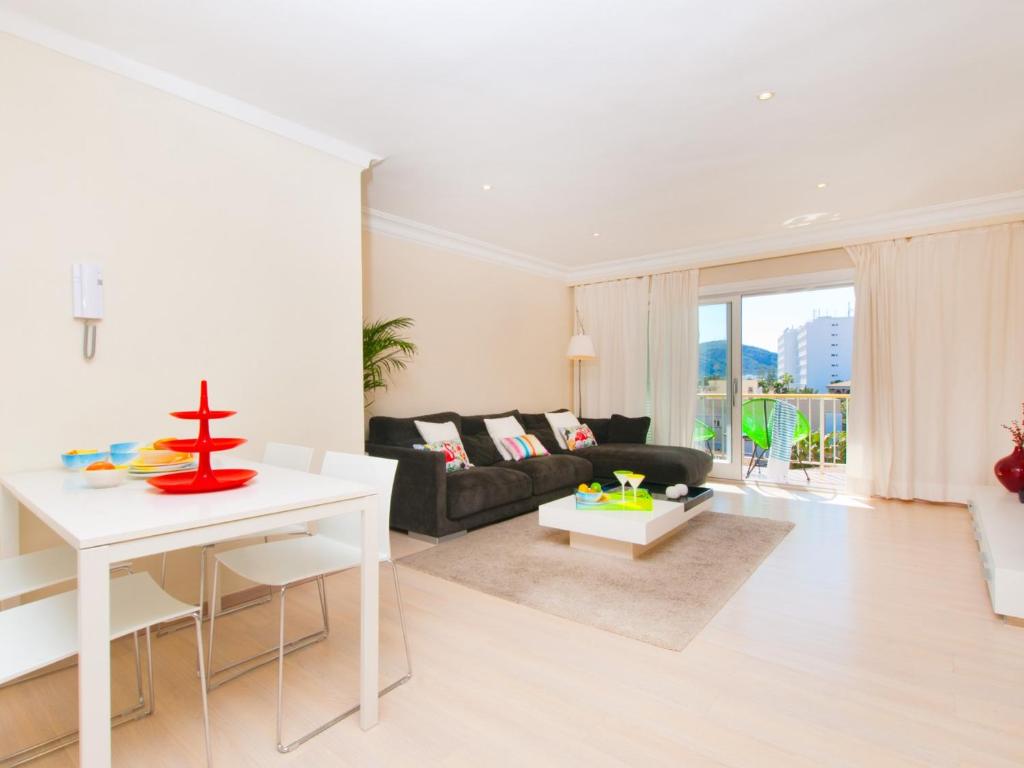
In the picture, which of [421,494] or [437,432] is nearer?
[421,494]

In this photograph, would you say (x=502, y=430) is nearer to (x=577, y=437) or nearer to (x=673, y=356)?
(x=577, y=437)

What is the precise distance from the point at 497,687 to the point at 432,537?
73.3 inches

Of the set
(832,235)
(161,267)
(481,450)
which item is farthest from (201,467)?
(832,235)

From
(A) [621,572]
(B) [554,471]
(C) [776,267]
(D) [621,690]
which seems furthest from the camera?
(C) [776,267]

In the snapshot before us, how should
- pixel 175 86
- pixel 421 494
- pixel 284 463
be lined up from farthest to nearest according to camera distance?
pixel 421 494 → pixel 175 86 → pixel 284 463

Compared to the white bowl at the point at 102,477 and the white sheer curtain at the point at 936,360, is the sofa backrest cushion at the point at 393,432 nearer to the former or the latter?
the white bowl at the point at 102,477

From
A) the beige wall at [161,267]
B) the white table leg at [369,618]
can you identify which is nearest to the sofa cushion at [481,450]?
the beige wall at [161,267]

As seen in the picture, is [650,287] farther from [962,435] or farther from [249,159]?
[249,159]

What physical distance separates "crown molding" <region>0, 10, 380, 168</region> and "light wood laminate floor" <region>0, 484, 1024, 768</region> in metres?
2.55

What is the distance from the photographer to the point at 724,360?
6086mm

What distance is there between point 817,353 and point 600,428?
2.49 metres

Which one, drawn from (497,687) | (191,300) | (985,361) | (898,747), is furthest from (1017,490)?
(191,300)

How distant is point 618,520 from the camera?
3.24 meters

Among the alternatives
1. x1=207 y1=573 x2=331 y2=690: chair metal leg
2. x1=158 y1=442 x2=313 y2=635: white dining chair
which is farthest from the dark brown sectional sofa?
x1=207 y1=573 x2=331 y2=690: chair metal leg
